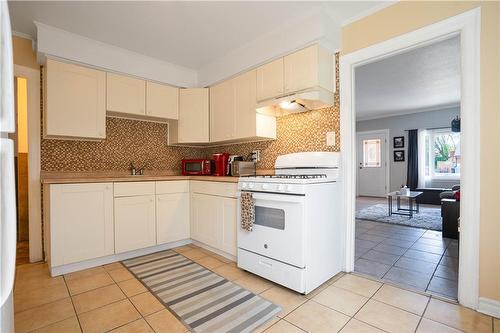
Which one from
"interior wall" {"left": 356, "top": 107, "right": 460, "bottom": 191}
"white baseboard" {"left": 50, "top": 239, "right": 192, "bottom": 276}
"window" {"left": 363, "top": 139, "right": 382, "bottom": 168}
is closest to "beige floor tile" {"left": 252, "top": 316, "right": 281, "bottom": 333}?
"white baseboard" {"left": 50, "top": 239, "right": 192, "bottom": 276}

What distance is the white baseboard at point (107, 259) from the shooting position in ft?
7.87

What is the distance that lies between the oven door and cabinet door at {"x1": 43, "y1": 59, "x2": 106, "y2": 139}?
6.82ft

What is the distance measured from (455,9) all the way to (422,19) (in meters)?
0.21

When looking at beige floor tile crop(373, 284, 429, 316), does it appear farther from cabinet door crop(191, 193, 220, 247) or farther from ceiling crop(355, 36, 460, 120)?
ceiling crop(355, 36, 460, 120)

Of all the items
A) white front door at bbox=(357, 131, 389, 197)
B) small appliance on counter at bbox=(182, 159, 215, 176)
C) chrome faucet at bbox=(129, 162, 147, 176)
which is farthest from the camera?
white front door at bbox=(357, 131, 389, 197)

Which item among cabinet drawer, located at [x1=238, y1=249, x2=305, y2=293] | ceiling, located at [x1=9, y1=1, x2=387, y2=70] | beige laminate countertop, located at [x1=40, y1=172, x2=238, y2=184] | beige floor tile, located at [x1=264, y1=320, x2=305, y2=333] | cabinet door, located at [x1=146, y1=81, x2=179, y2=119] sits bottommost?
beige floor tile, located at [x1=264, y1=320, x2=305, y2=333]

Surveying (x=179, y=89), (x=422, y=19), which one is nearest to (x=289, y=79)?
(x=422, y=19)

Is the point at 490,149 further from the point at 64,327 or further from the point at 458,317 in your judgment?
the point at 64,327

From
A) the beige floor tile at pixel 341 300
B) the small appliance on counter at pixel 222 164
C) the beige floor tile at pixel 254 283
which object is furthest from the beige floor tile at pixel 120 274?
the beige floor tile at pixel 341 300

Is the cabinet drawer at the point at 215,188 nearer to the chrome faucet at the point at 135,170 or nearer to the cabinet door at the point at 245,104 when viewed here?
the cabinet door at the point at 245,104

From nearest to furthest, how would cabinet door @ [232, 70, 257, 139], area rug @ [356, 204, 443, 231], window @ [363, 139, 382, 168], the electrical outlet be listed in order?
the electrical outlet, cabinet door @ [232, 70, 257, 139], area rug @ [356, 204, 443, 231], window @ [363, 139, 382, 168]

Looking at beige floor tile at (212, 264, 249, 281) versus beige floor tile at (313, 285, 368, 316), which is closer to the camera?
beige floor tile at (313, 285, 368, 316)

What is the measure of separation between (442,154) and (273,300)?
7.44 meters

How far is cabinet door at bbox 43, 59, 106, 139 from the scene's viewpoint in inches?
101
